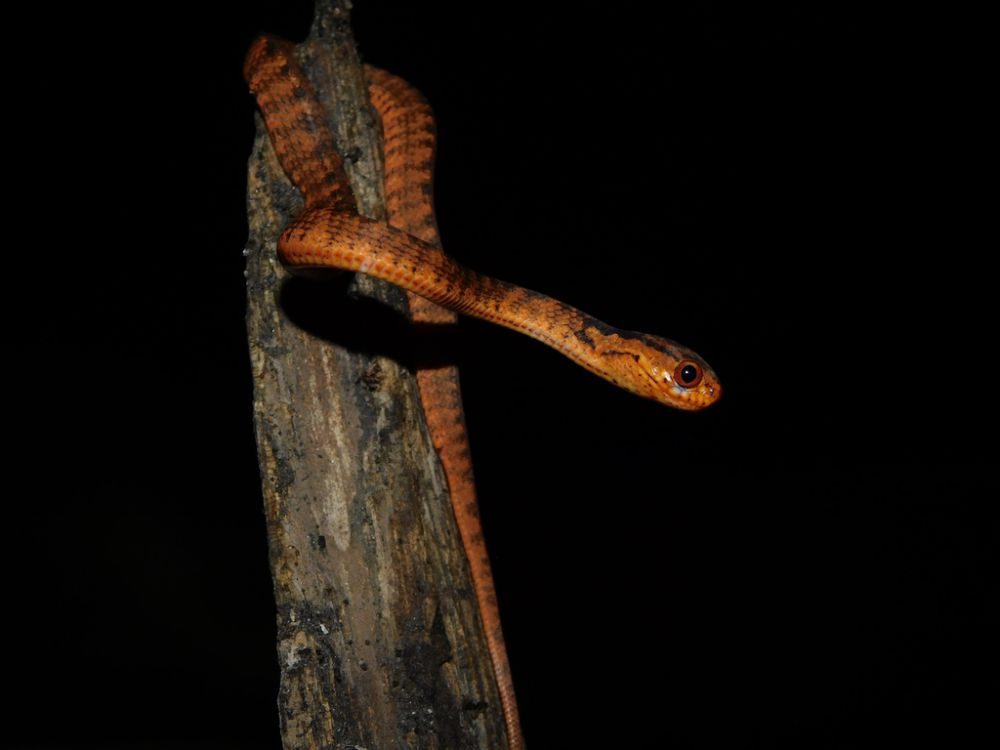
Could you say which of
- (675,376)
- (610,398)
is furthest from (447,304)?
(610,398)

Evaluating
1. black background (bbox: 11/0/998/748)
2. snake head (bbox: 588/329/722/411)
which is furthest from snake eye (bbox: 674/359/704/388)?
black background (bbox: 11/0/998/748)

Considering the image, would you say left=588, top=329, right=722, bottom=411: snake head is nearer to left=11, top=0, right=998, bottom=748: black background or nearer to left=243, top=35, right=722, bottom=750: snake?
left=243, top=35, right=722, bottom=750: snake

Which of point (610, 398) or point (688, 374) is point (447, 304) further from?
point (610, 398)

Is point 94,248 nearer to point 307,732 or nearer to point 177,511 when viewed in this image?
point 177,511

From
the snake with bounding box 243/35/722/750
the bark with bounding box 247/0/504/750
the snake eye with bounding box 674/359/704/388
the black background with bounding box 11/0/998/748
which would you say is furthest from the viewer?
the black background with bounding box 11/0/998/748

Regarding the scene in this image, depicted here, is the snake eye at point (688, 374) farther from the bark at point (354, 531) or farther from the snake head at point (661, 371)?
the bark at point (354, 531)

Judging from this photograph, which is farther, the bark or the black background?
the black background
